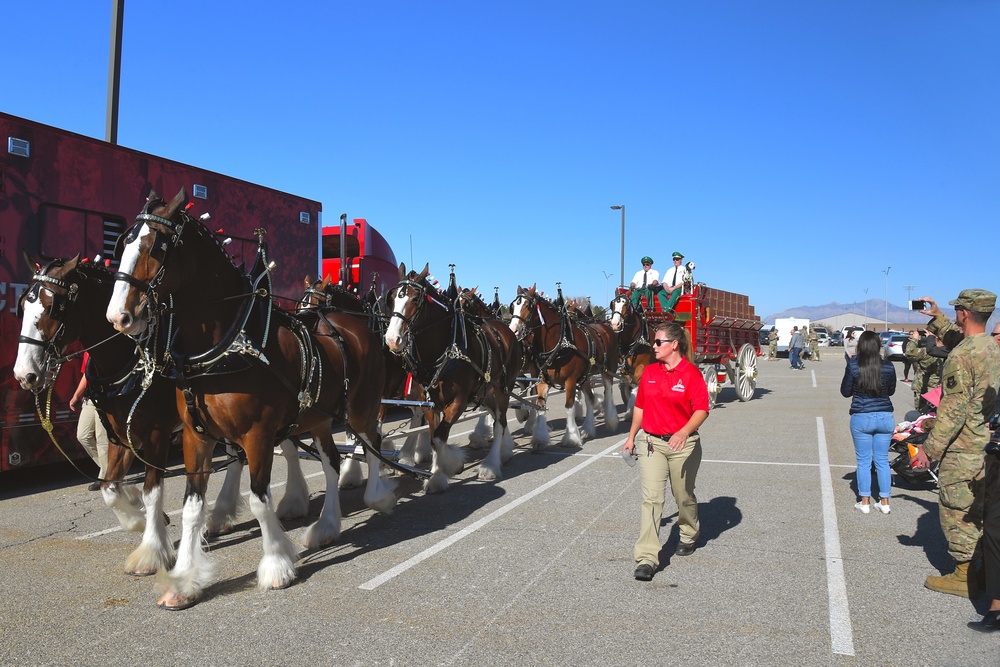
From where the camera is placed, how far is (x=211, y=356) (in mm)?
4621

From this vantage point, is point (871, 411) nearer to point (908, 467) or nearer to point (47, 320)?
point (908, 467)

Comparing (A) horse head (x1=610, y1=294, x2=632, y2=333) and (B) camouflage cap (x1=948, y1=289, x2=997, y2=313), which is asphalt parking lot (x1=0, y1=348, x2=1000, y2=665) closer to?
(B) camouflage cap (x1=948, y1=289, x2=997, y2=313)

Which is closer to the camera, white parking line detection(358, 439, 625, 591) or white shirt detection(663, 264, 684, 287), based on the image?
white parking line detection(358, 439, 625, 591)

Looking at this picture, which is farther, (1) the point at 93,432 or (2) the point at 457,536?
(1) the point at 93,432

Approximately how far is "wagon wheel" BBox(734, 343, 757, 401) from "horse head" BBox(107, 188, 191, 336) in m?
15.4

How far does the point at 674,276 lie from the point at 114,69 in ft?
35.5

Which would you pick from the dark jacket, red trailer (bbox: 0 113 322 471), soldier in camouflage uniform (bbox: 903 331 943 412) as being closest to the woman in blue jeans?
the dark jacket

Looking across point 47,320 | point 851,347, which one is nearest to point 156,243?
point 47,320

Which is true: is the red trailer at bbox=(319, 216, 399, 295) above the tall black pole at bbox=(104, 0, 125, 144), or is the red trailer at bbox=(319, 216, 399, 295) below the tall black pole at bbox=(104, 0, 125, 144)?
below

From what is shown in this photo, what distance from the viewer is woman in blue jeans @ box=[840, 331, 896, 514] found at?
262 inches

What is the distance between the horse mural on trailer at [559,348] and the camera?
1077 centimetres

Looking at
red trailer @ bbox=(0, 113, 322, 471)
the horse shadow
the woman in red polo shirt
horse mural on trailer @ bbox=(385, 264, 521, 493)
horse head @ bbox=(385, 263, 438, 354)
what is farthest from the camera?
horse mural on trailer @ bbox=(385, 264, 521, 493)

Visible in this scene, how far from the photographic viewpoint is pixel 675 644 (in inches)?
155

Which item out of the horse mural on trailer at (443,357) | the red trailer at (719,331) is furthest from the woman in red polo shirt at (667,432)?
the red trailer at (719,331)
